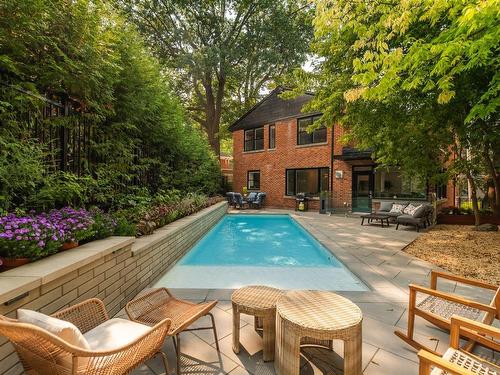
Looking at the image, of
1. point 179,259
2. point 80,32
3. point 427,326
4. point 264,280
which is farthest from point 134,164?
point 427,326

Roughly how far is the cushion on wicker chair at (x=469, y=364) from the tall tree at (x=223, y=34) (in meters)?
16.8

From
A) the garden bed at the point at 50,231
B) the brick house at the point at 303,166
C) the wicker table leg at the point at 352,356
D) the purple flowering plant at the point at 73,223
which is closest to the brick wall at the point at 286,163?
the brick house at the point at 303,166

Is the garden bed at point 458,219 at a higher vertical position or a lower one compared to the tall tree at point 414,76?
lower

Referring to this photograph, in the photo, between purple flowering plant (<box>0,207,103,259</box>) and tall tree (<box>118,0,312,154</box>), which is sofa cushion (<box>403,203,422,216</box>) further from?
tall tree (<box>118,0,312,154</box>)

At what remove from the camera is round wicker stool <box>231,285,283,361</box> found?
2293mm

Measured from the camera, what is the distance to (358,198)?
13438 mm

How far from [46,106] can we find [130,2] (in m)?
17.2

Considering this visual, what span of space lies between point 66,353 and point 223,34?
19562mm

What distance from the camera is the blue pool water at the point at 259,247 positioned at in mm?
6522

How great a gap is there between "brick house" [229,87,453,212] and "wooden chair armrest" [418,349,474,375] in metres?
10.3

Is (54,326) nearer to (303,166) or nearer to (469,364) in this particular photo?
(469,364)

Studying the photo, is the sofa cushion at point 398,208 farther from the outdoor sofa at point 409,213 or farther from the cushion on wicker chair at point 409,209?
the cushion on wicker chair at point 409,209

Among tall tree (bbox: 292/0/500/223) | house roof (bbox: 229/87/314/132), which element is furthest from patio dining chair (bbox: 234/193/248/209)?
tall tree (bbox: 292/0/500/223)

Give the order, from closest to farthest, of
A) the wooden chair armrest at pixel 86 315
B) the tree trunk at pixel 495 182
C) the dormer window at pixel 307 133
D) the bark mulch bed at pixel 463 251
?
1. the wooden chair armrest at pixel 86 315
2. the bark mulch bed at pixel 463 251
3. the tree trunk at pixel 495 182
4. the dormer window at pixel 307 133
